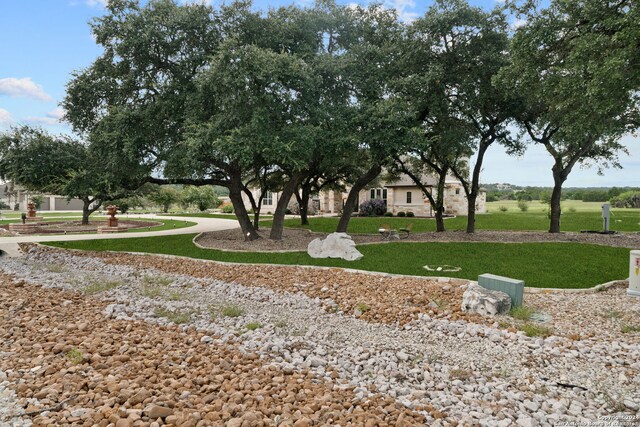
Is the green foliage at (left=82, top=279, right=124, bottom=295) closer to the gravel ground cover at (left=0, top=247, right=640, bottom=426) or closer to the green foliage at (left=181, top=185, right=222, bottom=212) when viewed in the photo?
the gravel ground cover at (left=0, top=247, right=640, bottom=426)

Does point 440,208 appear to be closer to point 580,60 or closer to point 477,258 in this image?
point 477,258

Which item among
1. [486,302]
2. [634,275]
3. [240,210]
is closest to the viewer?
[486,302]

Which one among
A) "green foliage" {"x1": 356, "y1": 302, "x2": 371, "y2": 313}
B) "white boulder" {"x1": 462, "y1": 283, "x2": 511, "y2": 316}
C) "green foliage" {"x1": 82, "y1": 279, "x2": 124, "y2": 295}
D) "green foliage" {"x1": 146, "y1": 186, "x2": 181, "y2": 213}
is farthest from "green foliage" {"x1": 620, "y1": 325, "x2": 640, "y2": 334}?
"green foliage" {"x1": 146, "y1": 186, "x2": 181, "y2": 213}

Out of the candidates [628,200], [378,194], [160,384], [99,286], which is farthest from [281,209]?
[628,200]

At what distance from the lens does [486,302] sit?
6.25 m

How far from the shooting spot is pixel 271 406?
3.53m

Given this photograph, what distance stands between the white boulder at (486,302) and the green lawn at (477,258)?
2.20 meters

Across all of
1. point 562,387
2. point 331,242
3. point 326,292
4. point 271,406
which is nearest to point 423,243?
point 331,242

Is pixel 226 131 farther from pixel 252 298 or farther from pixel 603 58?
pixel 603 58

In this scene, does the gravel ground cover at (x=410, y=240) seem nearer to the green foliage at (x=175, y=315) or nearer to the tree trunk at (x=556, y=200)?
the tree trunk at (x=556, y=200)

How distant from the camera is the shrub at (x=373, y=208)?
35500 millimetres

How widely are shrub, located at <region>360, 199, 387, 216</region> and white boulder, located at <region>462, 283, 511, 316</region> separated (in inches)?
1145

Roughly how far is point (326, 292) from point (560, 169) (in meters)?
15.9

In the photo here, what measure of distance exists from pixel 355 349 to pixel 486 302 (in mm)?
2622
